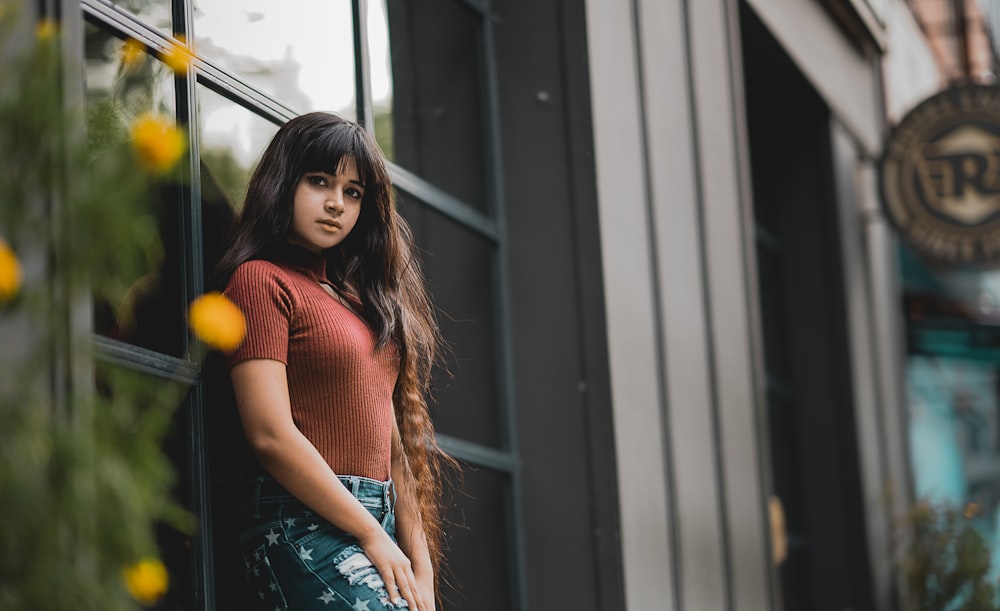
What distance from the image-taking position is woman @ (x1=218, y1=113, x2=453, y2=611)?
8.18 feet

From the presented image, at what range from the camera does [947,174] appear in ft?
31.2

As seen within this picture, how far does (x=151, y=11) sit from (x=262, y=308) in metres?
0.80

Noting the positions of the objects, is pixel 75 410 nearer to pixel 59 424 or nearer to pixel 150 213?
pixel 59 424

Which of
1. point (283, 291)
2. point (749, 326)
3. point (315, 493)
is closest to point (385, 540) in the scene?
point (315, 493)

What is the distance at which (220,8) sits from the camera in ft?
10.6

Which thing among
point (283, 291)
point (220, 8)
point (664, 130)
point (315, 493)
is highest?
point (664, 130)

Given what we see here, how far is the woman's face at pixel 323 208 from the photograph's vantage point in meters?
2.73

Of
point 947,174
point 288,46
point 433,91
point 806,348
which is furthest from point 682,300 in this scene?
point 947,174

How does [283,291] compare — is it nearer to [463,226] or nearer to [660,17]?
[463,226]

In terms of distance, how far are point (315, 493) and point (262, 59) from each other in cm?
138

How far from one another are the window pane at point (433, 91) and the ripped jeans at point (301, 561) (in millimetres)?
1830

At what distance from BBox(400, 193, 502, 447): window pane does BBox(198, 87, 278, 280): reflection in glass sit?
3.16ft

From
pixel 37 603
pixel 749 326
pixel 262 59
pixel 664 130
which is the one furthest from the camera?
pixel 749 326

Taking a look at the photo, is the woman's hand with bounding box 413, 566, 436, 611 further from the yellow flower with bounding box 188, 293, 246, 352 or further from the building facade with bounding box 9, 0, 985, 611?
the yellow flower with bounding box 188, 293, 246, 352
